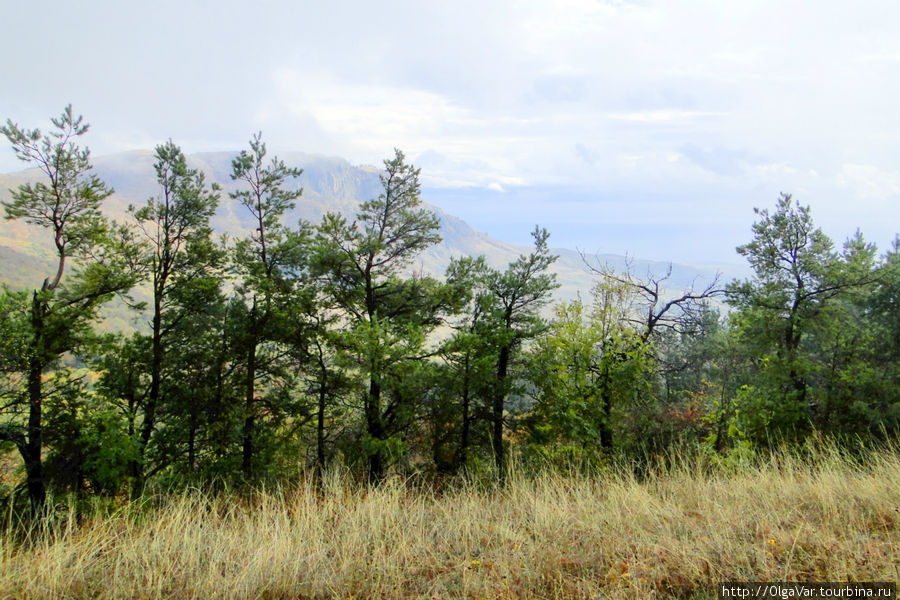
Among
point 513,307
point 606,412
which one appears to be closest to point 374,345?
point 513,307

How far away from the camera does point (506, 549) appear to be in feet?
12.9

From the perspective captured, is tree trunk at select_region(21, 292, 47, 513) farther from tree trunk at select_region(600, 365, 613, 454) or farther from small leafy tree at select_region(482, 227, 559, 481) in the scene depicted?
tree trunk at select_region(600, 365, 613, 454)

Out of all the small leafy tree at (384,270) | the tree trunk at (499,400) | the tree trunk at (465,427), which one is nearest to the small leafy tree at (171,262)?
the small leafy tree at (384,270)

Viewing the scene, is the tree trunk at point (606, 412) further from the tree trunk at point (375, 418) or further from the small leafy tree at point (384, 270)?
the tree trunk at point (375, 418)

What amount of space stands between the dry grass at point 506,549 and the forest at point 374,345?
9295 mm

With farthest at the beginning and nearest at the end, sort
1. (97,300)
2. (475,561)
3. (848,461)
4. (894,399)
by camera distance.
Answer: (894,399) → (97,300) → (848,461) → (475,561)

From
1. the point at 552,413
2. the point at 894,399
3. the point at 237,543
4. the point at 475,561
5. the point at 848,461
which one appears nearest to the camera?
the point at 475,561

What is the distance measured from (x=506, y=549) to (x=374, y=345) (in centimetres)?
1065

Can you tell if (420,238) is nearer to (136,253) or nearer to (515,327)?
(515,327)

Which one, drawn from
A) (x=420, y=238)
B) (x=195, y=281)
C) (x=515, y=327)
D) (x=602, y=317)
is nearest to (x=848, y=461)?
(x=602, y=317)

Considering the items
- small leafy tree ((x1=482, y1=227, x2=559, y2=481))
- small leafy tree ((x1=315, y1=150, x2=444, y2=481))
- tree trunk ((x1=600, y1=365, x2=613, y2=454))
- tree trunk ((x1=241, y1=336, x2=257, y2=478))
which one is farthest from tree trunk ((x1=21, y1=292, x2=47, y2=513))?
tree trunk ((x1=600, y1=365, x2=613, y2=454))

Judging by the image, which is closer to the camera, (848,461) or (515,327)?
(848,461)

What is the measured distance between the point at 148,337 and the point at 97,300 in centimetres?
298

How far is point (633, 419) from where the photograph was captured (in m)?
18.6
